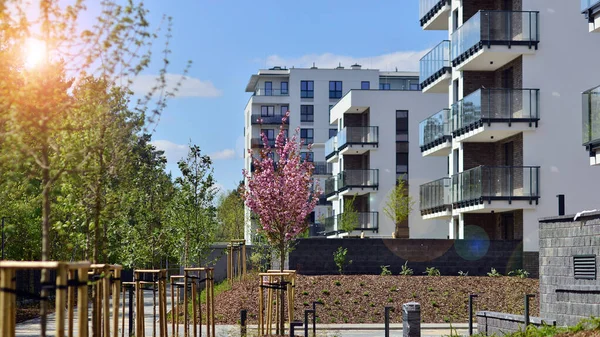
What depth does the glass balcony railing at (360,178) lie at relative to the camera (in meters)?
64.7

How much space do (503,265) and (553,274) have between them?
681 inches

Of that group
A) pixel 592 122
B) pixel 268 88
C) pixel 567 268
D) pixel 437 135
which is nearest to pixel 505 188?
pixel 437 135

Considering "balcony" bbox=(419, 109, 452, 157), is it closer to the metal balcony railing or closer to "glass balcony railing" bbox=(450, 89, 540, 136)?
"glass balcony railing" bbox=(450, 89, 540, 136)

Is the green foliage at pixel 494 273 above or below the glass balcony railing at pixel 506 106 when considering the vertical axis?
below

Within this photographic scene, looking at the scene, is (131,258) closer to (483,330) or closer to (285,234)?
(285,234)

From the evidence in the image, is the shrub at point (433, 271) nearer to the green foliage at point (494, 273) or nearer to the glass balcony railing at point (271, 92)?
the green foliage at point (494, 273)

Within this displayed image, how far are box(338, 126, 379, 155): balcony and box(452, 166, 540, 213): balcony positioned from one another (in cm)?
2621

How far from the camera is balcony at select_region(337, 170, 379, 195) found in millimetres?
64625

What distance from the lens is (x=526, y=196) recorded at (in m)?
36.6

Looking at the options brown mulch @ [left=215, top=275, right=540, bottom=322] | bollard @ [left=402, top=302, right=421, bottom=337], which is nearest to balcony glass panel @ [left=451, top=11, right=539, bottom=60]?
brown mulch @ [left=215, top=275, right=540, bottom=322]

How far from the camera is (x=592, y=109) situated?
76.6ft

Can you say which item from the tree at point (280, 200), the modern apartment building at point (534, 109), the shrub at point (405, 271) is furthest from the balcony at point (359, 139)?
the tree at point (280, 200)

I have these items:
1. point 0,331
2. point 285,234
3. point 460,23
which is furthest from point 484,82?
point 0,331

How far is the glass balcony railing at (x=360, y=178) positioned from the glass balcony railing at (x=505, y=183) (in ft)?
87.6
